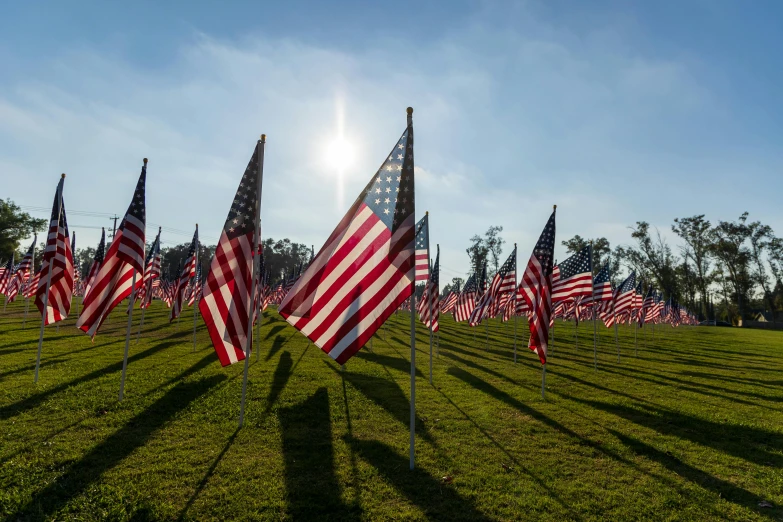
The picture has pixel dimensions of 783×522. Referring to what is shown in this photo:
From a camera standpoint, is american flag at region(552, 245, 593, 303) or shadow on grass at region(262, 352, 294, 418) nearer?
shadow on grass at region(262, 352, 294, 418)

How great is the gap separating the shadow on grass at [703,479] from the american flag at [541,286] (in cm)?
290

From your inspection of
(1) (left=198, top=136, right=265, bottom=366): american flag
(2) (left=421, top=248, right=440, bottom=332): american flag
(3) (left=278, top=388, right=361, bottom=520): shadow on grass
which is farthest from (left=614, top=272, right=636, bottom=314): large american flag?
(1) (left=198, top=136, right=265, bottom=366): american flag

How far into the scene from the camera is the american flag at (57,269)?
34.8 feet

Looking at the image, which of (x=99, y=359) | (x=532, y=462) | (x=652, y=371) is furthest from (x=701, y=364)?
(x=99, y=359)

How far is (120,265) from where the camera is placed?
9.66 meters

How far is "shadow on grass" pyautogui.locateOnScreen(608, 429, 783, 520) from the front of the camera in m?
5.76

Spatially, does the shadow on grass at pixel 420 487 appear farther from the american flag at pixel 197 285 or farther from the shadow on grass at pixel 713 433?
the american flag at pixel 197 285

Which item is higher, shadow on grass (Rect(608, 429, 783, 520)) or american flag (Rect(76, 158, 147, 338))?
american flag (Rect(76, 158, 147, 338))

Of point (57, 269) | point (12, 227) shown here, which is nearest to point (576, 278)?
point (57, 269)

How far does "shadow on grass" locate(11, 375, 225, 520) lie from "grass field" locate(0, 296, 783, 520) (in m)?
0.03

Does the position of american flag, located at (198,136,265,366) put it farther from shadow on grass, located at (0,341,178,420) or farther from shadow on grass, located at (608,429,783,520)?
shadow on grass, located at (608,429,783,520)

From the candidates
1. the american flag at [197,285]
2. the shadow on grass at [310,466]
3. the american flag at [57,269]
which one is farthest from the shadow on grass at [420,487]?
the american flag at [197,285]

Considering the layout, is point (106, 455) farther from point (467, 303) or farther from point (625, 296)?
point (625, 296)

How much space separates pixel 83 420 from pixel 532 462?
8124 mm
